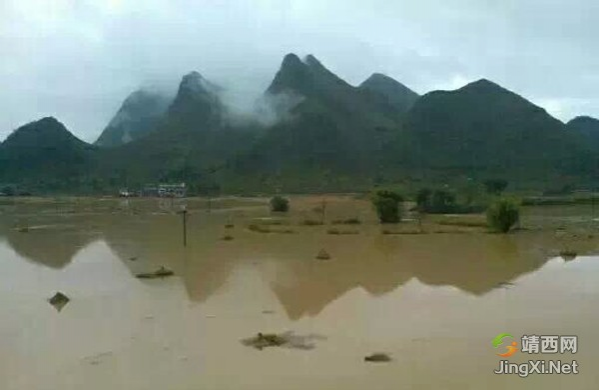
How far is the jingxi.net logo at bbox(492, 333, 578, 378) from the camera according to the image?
29.8ft

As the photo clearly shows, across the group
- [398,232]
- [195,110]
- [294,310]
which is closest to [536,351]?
[294,310]

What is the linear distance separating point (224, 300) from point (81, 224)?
26.3m

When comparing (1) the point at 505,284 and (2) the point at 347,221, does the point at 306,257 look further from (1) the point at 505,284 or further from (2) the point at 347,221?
(2) the point at 347,221

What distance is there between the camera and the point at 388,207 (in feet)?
118

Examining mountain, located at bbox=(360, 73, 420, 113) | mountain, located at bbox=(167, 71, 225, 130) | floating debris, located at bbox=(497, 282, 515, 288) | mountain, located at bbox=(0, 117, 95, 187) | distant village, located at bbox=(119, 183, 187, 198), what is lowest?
floating debris, located at bbox=(497, 282, 515, 288)

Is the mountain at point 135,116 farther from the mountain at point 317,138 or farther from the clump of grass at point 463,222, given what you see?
the clump of grass at point 463,222

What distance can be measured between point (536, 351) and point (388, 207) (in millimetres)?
26348

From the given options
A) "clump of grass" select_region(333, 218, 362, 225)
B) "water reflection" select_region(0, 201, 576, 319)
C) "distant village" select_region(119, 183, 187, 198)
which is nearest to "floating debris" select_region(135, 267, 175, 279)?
"water reflection" select_region(0, 201, 576, 319)

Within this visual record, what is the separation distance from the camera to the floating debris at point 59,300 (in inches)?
572

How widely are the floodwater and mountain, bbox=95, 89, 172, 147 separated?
13778 cm

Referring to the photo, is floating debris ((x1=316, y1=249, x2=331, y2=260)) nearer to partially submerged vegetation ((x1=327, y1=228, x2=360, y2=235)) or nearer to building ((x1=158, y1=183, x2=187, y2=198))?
partially submerged vegetation ((x1=327, y1=228, x2=360, y2=235))

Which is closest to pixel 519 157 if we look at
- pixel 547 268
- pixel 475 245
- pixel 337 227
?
pixel 337 227

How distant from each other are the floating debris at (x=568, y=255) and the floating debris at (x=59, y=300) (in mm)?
15636

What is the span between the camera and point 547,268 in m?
19.4
